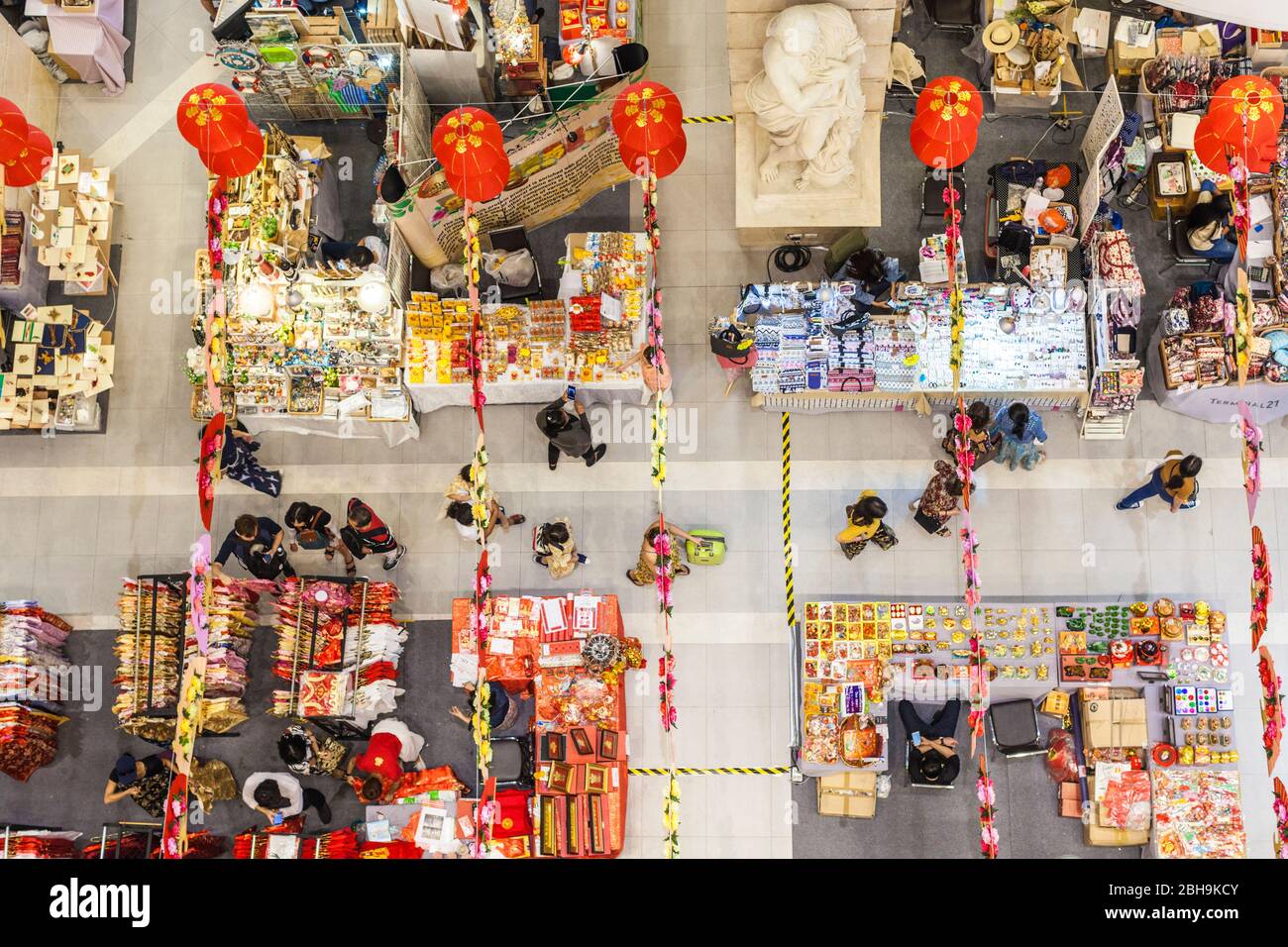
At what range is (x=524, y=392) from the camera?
11656mm

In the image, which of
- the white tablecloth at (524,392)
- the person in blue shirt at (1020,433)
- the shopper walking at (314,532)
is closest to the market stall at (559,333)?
the white tablecloth at (524,392)

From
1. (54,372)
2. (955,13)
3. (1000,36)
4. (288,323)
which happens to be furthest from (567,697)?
(955,13)

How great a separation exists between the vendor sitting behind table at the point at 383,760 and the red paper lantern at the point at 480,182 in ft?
17.6

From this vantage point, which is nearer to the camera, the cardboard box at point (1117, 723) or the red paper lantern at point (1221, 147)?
the red paper lantern at point (1221, 147)

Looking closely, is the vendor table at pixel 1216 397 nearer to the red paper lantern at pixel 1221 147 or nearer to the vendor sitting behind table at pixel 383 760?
the red paper lantern at pixel 1221 147

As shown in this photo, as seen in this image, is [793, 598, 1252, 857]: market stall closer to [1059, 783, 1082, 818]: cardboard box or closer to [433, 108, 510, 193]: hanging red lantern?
[1059, 783, 1082, 818]: cardboard box

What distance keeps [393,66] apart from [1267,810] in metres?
12.1

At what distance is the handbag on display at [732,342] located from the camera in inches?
444

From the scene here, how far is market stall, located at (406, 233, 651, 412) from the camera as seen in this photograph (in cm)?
1118

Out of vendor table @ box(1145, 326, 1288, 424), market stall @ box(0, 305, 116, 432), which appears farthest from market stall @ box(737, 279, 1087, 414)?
market stall @ box(0, 305, 116, 432)
